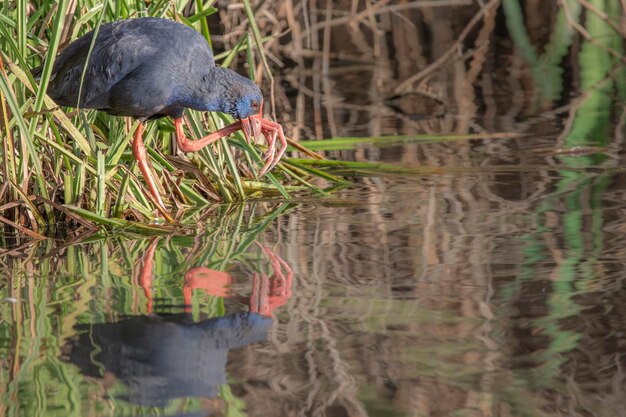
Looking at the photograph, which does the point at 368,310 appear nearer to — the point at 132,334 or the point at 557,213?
the point at 132,334

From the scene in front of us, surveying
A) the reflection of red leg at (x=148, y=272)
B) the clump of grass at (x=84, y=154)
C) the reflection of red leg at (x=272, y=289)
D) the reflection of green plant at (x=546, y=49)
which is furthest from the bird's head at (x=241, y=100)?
the reflection of green plant at (x=546, y=49)

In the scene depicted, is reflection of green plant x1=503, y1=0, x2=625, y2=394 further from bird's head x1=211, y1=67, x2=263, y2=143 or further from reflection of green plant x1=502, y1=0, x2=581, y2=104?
bird's head x1=211, y1=67, x2=263, y2=143

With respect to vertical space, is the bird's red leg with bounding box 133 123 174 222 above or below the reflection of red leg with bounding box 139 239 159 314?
above

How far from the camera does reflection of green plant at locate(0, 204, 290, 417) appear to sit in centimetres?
243

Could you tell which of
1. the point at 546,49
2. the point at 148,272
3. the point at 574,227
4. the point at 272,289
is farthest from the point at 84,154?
the point at 546,49

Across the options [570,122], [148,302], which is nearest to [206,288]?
[148,302]

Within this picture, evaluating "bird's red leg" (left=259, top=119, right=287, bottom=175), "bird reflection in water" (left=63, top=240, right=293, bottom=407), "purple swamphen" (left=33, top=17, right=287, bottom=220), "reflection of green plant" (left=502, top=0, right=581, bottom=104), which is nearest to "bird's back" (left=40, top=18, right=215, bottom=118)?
"purple swamphen" (left=33, top=17, right=287, bottom=220)

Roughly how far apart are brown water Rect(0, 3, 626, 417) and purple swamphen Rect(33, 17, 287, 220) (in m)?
0.43

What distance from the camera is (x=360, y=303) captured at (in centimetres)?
311

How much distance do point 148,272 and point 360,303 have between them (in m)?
0.71

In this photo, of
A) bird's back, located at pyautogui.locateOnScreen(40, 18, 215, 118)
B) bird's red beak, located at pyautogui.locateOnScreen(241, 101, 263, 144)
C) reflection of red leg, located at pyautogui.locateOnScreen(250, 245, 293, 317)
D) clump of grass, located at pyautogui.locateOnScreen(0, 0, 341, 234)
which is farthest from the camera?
bird's red beak, located at pyautogui.locateOnScreen(241, 101, 263, 144)

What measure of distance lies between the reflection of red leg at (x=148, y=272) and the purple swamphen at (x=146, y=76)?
1.19 ft

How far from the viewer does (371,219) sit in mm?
4148

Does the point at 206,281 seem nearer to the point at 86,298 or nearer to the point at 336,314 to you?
the point at 86,298
